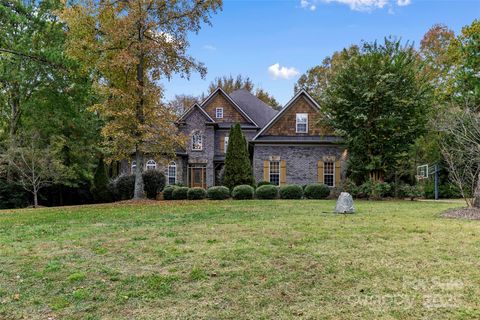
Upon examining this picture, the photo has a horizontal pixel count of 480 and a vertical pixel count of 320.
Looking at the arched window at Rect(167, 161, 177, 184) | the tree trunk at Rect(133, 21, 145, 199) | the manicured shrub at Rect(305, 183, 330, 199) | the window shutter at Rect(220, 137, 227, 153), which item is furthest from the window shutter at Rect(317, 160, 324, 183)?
the tree trunk at Rect(133, 21, 145, 199)

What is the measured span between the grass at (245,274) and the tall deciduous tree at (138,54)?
31.8ft

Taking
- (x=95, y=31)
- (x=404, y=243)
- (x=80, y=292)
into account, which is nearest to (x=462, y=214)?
(x=404, y=243)

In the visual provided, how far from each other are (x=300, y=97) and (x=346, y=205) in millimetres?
13846

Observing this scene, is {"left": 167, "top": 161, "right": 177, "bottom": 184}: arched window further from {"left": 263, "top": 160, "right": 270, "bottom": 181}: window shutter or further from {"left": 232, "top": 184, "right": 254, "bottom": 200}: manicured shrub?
{"left": 232, "top": 184, "right": 254, "bottom": 200}: manicured shrub

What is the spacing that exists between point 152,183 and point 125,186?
6.53 feet

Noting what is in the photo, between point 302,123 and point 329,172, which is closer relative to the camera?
point 329,172

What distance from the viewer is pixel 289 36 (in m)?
15.8

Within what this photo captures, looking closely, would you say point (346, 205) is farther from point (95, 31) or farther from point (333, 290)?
point (95, 31)

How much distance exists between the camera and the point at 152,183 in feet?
67.1

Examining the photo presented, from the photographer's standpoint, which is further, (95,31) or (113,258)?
(95,31)

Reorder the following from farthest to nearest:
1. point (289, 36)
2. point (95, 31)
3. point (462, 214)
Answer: point (95, 31) < point (289, 36) < point (462, 214)

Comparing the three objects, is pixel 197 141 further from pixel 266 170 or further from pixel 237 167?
pixel 237 167

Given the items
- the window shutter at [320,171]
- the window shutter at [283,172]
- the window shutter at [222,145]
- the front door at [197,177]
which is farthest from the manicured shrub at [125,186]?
the window shutter at [320,171]

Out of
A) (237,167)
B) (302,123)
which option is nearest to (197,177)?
(237,167)
